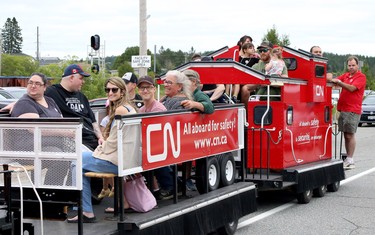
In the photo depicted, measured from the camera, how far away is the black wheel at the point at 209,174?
8.08m

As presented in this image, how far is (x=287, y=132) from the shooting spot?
34.7ft

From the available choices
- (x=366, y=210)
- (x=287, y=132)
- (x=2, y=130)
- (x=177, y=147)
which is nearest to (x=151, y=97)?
(x=177, y=147)

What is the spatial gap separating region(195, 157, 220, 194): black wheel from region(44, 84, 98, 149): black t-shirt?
4.13ft

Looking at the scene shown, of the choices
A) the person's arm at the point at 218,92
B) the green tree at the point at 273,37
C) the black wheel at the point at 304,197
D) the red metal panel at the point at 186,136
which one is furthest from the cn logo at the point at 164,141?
the green tree at the point at 273,37

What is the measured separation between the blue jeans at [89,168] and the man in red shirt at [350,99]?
7.39 meters

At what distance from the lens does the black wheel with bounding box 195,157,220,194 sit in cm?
808

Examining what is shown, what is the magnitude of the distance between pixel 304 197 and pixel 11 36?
137218 millimetres

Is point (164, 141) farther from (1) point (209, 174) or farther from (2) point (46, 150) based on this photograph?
(1) point (209, 174)

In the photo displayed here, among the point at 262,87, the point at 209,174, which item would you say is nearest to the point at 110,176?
the point at 209,174

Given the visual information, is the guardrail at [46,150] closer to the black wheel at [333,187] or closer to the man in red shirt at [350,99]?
the black wheel at [333,187]

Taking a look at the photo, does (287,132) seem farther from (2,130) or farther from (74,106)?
(2,130)

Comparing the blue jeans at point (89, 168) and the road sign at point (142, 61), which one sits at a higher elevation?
the road sign at point (142, 61)

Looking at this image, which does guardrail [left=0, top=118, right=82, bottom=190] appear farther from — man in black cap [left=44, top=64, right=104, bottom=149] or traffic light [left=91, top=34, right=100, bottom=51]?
traffic light [left=91, top=34, right=100, bottom=51]

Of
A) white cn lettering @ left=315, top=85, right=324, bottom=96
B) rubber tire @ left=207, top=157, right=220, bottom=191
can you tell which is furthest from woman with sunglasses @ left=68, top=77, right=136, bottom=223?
white cn lettering @ left=315, top=85, right=324, bottom=96
